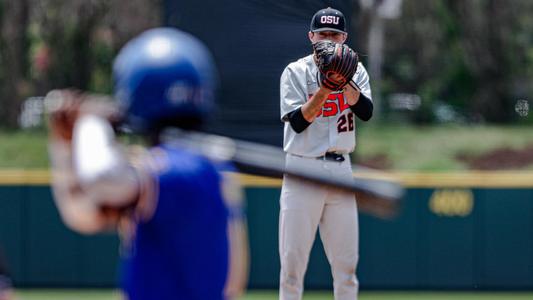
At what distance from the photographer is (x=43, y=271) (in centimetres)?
1139

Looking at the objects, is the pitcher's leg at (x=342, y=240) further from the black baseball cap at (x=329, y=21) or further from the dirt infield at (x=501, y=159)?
the dirt infield at (x=501, y=159)

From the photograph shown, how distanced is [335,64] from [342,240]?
105 cm

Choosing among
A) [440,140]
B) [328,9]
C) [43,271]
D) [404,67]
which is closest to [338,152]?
[328,9]

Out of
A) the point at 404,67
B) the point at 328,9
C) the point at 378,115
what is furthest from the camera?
the point at 404,67

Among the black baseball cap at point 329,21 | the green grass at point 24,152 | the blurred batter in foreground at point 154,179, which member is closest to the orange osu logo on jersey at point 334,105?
the black baseball cap at point 329,21

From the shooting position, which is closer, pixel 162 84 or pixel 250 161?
pixel 162 84

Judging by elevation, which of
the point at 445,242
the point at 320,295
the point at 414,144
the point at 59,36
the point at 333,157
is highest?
the point at 59,36

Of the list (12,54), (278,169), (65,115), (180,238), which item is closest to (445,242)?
Result: (278,169)

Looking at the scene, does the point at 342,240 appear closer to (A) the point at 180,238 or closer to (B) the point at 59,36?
(A) the point at 180,238

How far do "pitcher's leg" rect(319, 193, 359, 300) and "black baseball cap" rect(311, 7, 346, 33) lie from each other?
0.91 m

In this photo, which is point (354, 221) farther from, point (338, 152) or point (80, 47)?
point (80, 47)

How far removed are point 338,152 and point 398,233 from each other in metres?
5.62

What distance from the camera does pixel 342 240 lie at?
5.80 m

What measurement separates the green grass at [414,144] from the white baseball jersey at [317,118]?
8.02 meters
